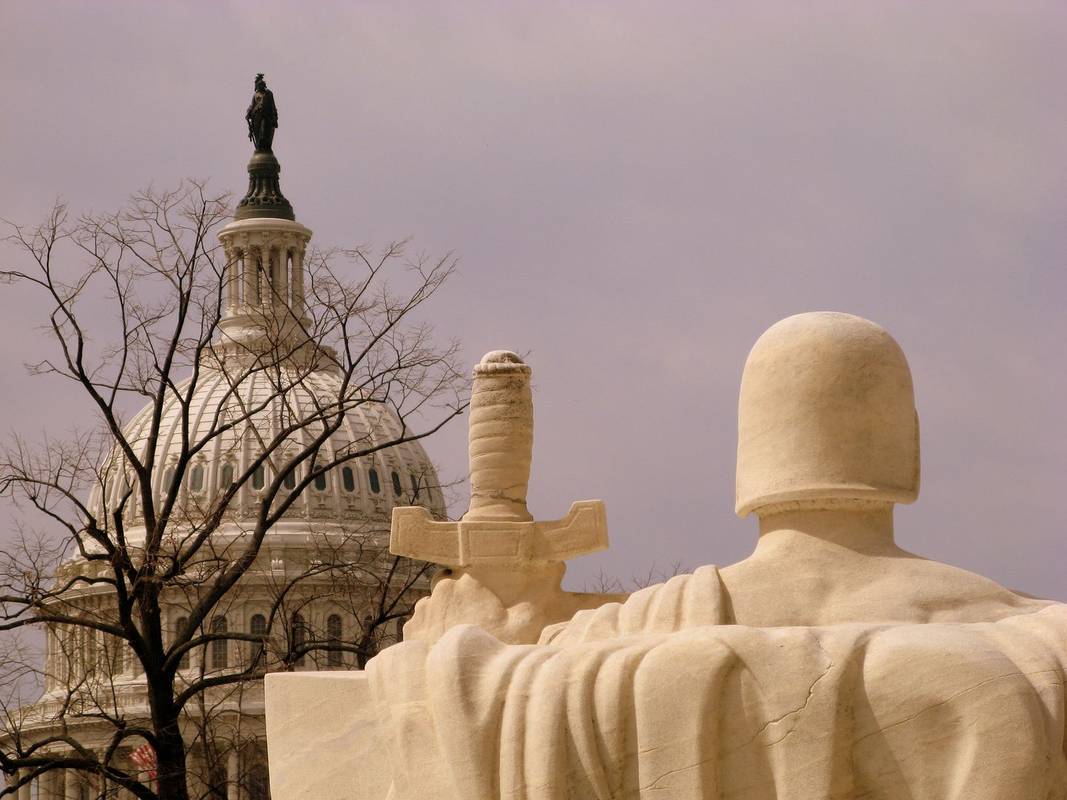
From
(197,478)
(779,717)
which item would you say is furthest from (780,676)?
(197,478)

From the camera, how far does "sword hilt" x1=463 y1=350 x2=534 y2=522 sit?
14.9 metres

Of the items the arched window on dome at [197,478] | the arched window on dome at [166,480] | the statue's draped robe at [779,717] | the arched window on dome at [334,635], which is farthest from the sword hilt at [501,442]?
the arched window on dome at [197,478]

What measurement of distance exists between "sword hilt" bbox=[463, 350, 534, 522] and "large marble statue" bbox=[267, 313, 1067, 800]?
4366mm

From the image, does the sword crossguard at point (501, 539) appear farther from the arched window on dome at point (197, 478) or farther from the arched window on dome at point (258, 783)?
the arched window on dome at point (197, 478)

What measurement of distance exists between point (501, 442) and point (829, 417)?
4997 mm

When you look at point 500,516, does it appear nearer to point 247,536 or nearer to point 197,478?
point 247,536

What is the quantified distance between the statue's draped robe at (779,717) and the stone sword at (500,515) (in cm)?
499

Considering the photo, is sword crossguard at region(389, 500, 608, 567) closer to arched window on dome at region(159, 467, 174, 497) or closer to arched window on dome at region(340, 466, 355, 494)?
arched window on dome at region(159, 467, 174, 497)

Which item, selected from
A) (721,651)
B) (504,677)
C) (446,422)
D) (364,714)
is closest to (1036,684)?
(721,651)

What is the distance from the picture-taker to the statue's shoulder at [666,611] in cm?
990

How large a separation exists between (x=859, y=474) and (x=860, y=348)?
1.77ft

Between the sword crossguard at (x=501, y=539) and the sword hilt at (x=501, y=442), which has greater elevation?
the sword hilt at (x=501, y=442)

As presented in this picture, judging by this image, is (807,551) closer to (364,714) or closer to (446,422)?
(364,714)

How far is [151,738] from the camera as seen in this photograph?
23734 mm
